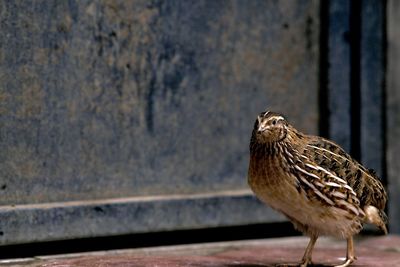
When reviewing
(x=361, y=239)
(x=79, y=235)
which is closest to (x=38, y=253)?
(x=79, y=235)

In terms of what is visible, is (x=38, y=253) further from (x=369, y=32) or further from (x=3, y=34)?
(x=369, y=32)

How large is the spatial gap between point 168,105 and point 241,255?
1197mm

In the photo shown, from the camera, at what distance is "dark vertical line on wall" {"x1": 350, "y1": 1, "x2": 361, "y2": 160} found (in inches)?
305

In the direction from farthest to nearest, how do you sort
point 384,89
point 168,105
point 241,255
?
point 384,89 < point 168,105 < point 241,255

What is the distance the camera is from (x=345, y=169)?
607cm

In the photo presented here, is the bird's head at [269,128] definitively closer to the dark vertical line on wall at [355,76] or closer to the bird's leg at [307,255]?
the bird's leg at [307,255]

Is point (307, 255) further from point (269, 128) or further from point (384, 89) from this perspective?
point (384, 89)

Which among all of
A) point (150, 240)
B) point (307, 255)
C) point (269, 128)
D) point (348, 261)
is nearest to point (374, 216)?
point (348, 261)

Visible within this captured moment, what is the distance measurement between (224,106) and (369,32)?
1.37 metres

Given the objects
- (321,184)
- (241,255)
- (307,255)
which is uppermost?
(321,184)

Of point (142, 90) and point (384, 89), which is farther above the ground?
point (142, 90)

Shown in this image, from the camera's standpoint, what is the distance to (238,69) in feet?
24.2

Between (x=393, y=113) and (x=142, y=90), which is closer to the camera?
(x=142, y=90)

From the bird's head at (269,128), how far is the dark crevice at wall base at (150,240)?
58.7 inches
